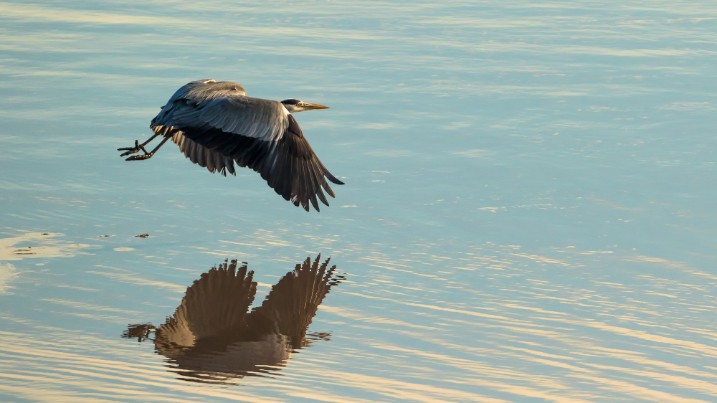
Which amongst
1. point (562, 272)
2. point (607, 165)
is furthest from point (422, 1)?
point (562, 272)

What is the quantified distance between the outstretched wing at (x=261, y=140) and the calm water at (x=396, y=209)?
0.40m

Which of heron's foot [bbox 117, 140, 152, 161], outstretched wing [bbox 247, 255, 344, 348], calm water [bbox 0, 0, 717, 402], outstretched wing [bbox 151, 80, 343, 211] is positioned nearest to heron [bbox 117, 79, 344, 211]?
outstretched wing [bbox 151, 80, 343, 211]

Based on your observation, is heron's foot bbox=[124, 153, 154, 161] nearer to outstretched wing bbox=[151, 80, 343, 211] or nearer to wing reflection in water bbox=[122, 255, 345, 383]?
outstretched wing bbox=[151, 80, 343, 211]

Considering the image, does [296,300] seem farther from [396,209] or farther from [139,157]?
[139,157]

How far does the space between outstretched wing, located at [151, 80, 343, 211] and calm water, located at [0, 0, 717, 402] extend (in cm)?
40

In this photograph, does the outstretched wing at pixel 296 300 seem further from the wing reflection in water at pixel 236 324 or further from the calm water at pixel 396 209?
the calm water at pixel 396 209

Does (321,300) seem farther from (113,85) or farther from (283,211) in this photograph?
(113,85)

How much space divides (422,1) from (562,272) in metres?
11.2

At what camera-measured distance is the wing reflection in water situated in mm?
8125

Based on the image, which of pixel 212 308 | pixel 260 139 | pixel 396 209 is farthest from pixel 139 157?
pixel 212 308

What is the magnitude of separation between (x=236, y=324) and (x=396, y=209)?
9.48ft

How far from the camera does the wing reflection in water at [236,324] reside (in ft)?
26.7

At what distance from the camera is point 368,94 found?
15.0m

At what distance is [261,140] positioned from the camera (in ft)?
36.0
